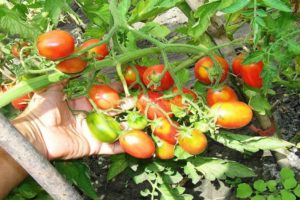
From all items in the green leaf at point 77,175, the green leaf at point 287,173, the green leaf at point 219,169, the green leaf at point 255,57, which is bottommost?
the green leaf at point 287,173

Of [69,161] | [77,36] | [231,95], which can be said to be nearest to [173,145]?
[231,95]

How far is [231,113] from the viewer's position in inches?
46.8

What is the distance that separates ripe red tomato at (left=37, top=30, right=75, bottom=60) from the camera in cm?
104

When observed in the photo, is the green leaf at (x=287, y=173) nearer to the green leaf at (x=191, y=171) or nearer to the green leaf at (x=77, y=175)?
the green leaf at (x=191, y=171)

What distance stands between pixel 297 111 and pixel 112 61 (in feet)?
3.55

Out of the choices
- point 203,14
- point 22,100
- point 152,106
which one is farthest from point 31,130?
point 203,14

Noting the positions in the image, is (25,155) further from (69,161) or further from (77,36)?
(77,36)

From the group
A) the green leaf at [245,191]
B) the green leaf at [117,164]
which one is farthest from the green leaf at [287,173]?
the green leaf at [117,164]

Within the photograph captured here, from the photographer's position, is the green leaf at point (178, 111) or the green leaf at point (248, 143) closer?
the green leaf at point (178, 111)

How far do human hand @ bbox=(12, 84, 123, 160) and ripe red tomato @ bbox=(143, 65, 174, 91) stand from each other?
23 cm

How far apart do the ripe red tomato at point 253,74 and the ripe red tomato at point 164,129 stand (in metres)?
0.24

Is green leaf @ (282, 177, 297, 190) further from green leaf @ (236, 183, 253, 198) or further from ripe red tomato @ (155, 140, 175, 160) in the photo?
ripe red tomato @ (155, 140, 175, 160)

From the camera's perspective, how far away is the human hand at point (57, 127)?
4.16ft

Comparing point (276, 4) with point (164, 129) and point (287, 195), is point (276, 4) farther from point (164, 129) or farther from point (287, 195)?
point (287, 195)
